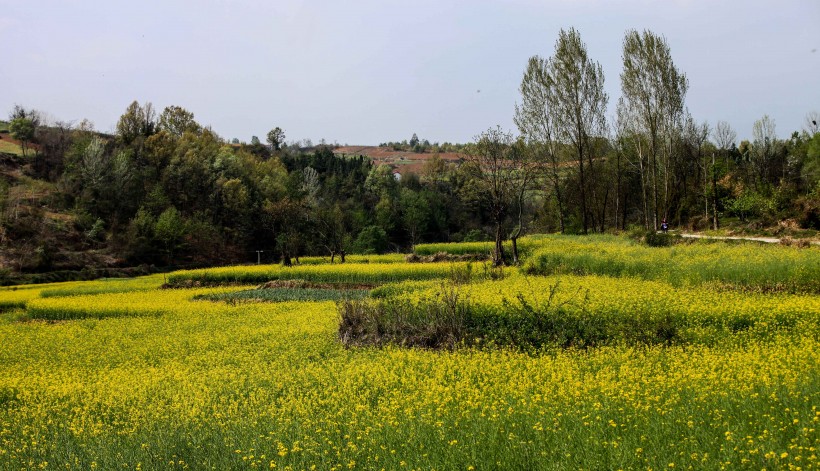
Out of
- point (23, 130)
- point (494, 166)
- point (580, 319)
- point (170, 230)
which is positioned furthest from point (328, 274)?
point (23, 130)

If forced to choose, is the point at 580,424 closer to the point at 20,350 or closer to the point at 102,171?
the point at 20,350

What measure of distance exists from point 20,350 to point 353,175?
6967 cm

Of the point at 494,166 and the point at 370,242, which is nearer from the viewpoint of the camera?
the point at 494,166

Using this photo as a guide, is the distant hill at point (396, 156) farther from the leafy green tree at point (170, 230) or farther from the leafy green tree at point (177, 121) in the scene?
the leafy green tree at point (170, 230)

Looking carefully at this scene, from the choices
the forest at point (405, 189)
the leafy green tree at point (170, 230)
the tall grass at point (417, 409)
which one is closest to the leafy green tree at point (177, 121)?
the forest at point (405, 189)

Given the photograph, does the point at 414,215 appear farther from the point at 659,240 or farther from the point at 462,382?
the point at 462,382

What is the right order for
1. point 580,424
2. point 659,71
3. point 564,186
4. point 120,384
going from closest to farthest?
1. point 580,424
2. point 120,384
3. point 659,71
4. point 564,186

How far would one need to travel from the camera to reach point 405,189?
77.8 m

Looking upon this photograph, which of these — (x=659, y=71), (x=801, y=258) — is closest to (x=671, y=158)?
(x=659, y=71)

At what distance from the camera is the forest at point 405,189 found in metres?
41.5

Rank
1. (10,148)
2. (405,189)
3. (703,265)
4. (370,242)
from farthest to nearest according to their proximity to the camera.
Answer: (405,189), (10,148), (370,242), (703,265)

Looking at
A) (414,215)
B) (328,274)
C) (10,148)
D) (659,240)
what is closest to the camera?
(659,240)

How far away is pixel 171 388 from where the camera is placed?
10.1 metres

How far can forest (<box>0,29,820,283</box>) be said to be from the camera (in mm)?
41531
